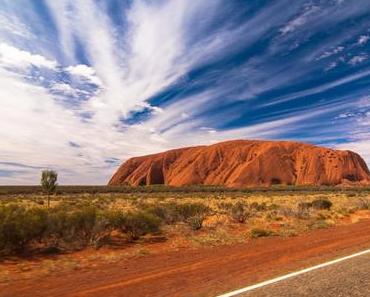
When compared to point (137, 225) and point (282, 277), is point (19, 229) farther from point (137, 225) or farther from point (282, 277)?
point (282, 277)

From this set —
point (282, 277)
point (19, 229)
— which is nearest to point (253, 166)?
point (19, 229)

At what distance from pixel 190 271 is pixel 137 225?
261 inches

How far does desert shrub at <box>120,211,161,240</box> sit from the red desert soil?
12.1 ft

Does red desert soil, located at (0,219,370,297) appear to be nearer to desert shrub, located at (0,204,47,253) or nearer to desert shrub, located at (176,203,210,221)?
desert shrub, located at (0,204,47,253)

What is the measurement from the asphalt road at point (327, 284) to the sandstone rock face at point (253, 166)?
4739 inches

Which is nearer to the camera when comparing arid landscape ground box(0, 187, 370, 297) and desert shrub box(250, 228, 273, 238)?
arid landscape ground box(0, 187, 370, 297)

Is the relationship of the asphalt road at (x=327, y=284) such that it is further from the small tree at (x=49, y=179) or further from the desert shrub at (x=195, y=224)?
the small tree at (x=49, y=179)

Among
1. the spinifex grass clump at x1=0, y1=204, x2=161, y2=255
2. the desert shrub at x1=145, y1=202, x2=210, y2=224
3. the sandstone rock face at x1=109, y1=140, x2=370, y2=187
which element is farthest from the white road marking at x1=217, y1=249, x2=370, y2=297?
the sandstone rock face at x1=109, y1=140, x2=370, y2=187

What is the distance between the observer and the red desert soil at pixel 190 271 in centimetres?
735

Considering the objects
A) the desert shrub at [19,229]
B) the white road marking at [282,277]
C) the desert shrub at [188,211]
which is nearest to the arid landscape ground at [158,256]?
the desert shrub at [19,229]

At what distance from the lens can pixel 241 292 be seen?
686 centimetres

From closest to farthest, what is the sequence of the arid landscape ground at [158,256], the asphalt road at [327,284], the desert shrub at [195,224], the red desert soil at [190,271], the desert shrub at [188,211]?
the asphalt road at [327,284]
the red desert soil at [190,271]
the arid landscape ground at [158,256]
the desert shrub at [195,224]
the desert shrub at [188,211]

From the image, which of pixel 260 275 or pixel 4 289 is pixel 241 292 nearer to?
pixel 260 275

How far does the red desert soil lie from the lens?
7352mm
